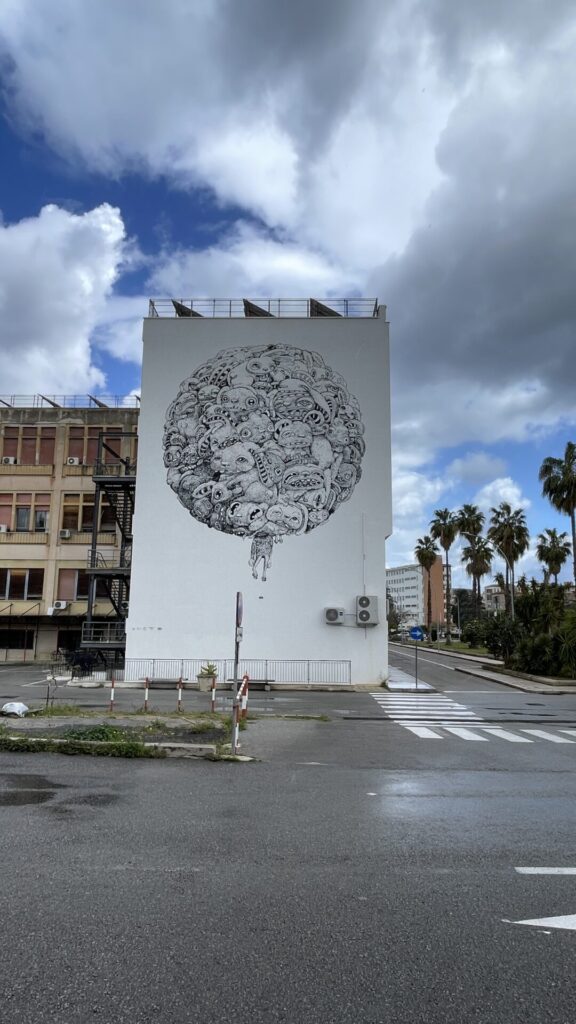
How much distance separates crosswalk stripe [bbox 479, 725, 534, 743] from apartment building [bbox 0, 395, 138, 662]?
30417mm

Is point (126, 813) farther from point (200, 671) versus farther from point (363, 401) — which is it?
point (363, 401)

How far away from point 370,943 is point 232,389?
98.1 ft

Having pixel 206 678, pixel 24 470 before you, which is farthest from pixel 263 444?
pixel 24 470

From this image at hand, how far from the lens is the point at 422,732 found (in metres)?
14.8

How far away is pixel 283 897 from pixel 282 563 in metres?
26.0

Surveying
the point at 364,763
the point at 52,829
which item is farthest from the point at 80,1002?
the point at 364,763

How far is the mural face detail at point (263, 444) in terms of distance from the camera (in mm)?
31391

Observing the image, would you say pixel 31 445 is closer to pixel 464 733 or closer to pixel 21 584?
pixel 21 584

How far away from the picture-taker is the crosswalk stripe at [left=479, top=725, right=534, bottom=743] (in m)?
13.8

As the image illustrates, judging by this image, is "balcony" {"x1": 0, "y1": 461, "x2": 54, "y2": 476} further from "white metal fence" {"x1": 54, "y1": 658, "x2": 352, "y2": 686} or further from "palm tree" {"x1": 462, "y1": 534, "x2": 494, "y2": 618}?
"palm tree" {"x1": 462, "y1": 534, "x2": 494, "y2": 618}

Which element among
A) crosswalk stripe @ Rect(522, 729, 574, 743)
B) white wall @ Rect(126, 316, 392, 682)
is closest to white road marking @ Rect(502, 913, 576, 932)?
crosswalk stripe @ Rect(522, 729, 574, 743)

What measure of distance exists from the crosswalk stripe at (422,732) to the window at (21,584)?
3306 cm

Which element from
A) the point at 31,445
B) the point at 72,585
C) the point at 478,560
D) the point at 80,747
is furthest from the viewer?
the point at 478,560

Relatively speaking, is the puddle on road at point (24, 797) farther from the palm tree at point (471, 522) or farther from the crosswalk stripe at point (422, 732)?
the palm tree at point (471, 522)
